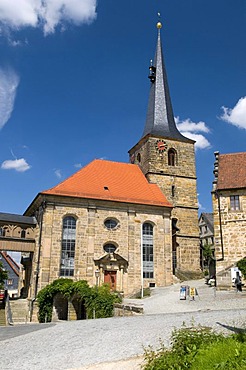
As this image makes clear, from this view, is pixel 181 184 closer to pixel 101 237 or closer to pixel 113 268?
pixel 101 237

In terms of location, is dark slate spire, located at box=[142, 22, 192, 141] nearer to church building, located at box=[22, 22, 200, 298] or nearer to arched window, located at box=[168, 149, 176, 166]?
arched window, located at box=[168, 149, 176, 166]

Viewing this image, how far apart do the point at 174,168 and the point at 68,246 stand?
566 inches

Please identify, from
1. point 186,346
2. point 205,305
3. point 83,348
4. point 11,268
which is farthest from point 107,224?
point 11,268

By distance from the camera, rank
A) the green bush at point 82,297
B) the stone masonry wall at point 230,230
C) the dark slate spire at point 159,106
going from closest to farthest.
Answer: the green bush at point 82,297, the stone masonry wall at point 230,230, the dark slate spire at point 159,106

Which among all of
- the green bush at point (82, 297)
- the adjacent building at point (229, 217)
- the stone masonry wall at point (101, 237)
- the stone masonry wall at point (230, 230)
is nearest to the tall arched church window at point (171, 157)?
the stone masonry wall at point (101, 237)

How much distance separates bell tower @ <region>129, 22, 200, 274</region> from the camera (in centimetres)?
3306

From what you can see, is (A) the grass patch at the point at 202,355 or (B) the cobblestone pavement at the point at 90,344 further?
(B) the cobblestone pavement at the point at 90,344

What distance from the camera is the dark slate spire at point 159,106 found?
1484 inches

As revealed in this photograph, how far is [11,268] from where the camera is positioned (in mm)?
47469

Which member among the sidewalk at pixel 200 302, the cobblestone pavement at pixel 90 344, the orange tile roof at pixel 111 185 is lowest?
the cobblestone pavement at pixel 90 344

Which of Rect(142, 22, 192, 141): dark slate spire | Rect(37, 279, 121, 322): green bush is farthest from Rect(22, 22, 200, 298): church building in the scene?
Rect(142, 22, 192, 141): dark slate spire

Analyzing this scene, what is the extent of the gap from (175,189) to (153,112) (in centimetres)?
935

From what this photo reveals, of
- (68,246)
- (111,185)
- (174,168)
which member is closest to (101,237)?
(68,246)

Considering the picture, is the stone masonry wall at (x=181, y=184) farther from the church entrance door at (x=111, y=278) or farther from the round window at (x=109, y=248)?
the church entrance door at (x=111, y=278)
